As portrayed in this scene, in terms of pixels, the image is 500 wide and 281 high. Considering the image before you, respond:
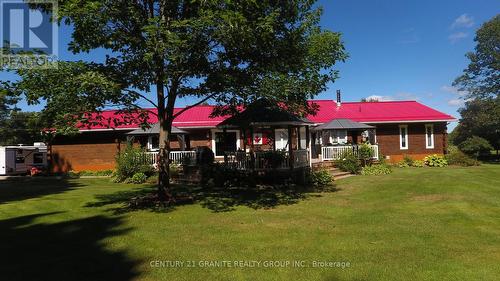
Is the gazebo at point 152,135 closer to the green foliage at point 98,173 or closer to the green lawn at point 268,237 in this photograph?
the green foliage at point 98,173

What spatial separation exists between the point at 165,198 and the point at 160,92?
3.64 metres

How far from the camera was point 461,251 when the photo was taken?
759 cm

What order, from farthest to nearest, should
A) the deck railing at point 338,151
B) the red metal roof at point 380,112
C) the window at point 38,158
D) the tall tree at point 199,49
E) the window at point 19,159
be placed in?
1. the window at point 38,158
2. the window at point 19,159
3. the red metal roof at point 380,112
4. the deck railing at point 338,151
5. the tall tree at point 199,49

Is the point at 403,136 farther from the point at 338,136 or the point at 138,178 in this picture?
the point at 138,178

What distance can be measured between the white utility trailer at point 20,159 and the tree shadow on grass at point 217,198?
66.2 feet

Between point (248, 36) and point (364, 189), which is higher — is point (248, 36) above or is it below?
above

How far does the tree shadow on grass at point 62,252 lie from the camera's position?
6.58 meters

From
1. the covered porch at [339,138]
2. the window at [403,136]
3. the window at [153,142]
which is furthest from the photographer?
the window at [403,136]

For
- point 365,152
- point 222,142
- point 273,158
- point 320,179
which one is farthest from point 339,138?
point 273,158

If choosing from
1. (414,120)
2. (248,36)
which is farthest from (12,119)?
(248,36)

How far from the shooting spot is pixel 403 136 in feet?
97.7

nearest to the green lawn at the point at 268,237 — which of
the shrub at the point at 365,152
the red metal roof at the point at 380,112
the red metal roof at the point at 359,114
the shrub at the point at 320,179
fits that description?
the shrub at the point at 320,179

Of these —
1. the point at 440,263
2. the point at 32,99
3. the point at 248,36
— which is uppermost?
the point at 248,36

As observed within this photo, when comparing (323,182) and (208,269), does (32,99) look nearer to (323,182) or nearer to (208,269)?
(208,269)
